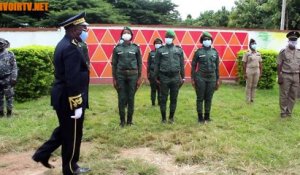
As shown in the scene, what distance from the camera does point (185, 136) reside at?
7.33m

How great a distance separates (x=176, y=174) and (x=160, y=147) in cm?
114

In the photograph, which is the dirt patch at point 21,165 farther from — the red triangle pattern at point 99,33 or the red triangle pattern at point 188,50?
the red triangle pattern at point 188,50

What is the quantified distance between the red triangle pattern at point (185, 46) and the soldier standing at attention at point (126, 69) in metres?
6.50

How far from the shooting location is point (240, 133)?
305 inches

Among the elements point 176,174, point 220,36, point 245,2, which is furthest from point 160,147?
point 245,2

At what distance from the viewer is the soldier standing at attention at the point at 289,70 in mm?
9039

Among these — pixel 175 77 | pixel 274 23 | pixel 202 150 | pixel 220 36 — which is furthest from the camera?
pixel 274 23

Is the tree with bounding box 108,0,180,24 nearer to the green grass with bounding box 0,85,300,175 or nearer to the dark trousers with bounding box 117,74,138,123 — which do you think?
the green grass with bounding box 0,85,300,175

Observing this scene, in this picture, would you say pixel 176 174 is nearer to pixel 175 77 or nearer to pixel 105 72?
pixel 175 77

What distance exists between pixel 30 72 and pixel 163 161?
6067 mm

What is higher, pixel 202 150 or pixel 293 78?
pixel 293 78

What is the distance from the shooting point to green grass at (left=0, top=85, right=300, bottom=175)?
5.97m

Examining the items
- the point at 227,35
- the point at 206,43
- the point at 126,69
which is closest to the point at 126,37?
the point at 126,69

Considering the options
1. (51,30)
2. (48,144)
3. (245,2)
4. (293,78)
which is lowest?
(48,144)
